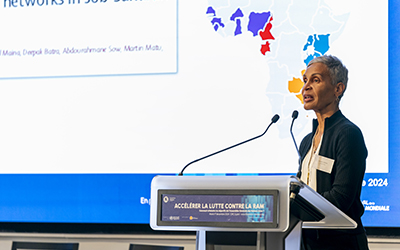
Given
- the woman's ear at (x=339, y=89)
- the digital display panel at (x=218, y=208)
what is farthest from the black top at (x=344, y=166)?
the digital display panel at (x=218, y=208)

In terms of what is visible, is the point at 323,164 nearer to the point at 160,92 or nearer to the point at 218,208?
the point at 218,208

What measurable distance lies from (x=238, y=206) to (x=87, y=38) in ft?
→ 8.40

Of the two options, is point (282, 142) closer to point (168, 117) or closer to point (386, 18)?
point (168, 117)

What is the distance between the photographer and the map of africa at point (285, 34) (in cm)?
308

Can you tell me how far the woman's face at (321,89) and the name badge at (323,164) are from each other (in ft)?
1.08

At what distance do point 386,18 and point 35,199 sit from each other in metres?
2.57

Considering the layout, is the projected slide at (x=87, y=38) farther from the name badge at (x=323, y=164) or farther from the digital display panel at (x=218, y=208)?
the digital display panel at (x=218, y=208)

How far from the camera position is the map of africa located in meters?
3.08

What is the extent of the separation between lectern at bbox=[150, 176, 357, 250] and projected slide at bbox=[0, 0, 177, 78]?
222cm

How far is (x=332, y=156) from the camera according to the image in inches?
83.7

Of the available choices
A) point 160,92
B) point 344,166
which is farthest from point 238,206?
point 160,92

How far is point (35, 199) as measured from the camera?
3332 millimetres

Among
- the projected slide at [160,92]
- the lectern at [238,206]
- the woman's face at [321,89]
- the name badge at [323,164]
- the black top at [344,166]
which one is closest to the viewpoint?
the lectern at [238,206]

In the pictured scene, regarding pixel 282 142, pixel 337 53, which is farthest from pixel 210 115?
pixel 337 53
